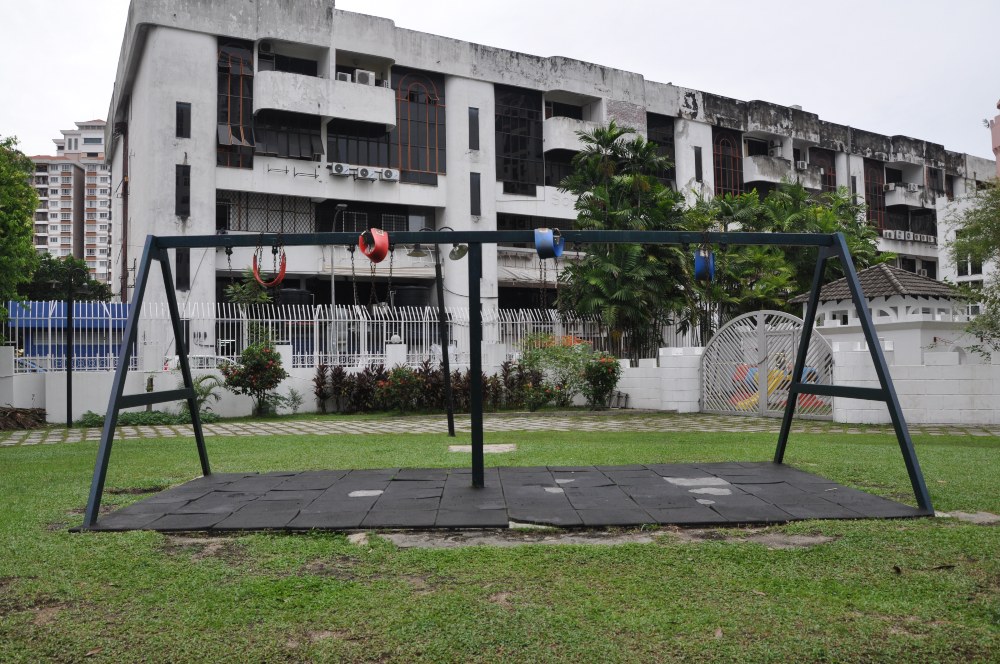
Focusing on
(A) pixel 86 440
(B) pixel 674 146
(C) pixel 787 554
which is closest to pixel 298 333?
(A) pixel 86 440

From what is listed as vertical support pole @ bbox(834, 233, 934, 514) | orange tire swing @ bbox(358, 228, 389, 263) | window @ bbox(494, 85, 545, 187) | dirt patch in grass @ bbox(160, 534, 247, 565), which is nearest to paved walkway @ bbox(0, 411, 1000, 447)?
vertical support pole @ bbox(834, 233, 934, 514)

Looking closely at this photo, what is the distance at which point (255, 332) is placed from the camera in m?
18.5

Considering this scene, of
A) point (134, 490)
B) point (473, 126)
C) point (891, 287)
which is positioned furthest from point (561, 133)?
point (134, 490)

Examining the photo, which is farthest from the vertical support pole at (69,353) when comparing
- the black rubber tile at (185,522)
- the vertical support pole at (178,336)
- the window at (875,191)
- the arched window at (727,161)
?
the window at (875,191)

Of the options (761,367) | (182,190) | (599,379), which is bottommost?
(599,379)

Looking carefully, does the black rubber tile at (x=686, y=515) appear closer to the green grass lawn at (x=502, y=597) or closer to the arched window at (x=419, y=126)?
the green grass lawn at (x=502, y=597)

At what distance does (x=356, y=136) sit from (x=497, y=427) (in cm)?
2064

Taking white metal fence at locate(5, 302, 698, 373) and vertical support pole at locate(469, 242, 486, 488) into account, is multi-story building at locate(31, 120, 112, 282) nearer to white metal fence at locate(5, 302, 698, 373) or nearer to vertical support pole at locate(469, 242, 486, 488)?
white metal fence at locate(5, 302, 698, 373)

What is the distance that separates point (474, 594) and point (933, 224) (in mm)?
54817

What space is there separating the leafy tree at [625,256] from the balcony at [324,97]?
335 inches

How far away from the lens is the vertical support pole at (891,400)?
5102mm

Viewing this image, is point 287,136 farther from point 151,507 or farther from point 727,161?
point 151,507

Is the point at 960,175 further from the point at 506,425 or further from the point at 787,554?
the point at 787,554

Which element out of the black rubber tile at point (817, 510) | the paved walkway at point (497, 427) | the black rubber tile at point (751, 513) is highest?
the black rubber tile at point (751, 513)
